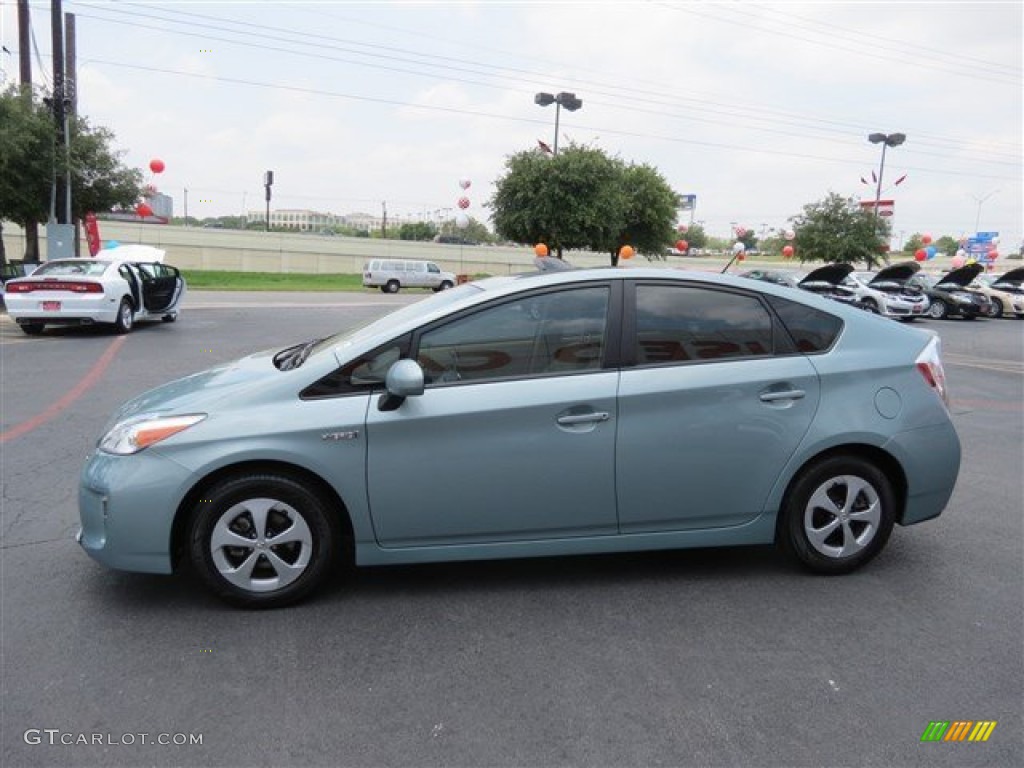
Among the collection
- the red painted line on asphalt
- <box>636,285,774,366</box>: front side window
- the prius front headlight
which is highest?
<box>636,285,774,366</box>: front side window

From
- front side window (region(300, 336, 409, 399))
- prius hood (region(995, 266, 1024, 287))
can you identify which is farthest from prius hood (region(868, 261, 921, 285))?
front side window (region(300, 336, 409, 399))

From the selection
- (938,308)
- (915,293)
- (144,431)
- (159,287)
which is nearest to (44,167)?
(159,287)

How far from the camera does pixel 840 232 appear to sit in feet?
144

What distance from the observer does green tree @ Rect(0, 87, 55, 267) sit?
20.2 m

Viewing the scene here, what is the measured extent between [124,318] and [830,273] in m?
16.2

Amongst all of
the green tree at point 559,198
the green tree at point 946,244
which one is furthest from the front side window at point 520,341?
the green tree at point 946,244

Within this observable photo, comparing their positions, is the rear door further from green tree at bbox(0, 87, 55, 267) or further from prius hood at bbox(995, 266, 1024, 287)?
prius hood at bbox(995, 266, 1024, 287)

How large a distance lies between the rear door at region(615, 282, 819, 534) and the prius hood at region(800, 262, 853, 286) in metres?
16.3

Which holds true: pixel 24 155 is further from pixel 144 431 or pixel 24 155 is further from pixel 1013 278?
pixel 1013 278

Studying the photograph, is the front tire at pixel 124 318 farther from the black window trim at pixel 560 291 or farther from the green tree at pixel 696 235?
the green tree at pixel 696 235

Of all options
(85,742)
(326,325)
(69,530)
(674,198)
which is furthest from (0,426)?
(674,198)

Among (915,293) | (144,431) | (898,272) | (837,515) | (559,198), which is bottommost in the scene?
(837,515)

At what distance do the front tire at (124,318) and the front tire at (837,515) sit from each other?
1345cm

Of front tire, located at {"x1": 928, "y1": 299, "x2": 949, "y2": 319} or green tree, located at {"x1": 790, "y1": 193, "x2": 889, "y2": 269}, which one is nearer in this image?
front tire, located at {"x1": 928, "y1": 299, "x2": 949, "y2": 319}
